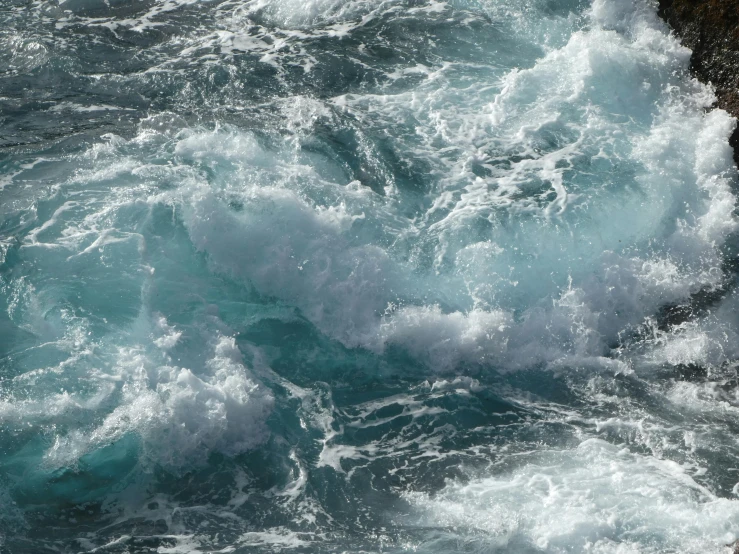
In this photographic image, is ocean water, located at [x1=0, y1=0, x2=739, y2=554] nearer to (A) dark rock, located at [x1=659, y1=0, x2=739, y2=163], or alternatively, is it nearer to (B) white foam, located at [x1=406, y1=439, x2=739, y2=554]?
(B) white foam, located at [x1=406, y1=439, x2=739, y2=554]

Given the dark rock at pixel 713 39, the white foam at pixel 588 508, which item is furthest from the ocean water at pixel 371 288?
the dark rock at pixel 713 39

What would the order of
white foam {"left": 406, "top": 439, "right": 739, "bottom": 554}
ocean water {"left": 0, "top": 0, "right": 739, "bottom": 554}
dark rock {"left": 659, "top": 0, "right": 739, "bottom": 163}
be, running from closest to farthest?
white foam {"left": 406, "top": 439, "right": 739, "bottom": 554} → ocean water {"left": 0, "top": 0, "right": 739, "bottom": 554} → dark rock {"left": 659, "top": 0, "right": 739, "bottom": 163}

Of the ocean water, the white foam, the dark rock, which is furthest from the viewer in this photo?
the dark rock

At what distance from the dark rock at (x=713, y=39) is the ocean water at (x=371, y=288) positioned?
31cm

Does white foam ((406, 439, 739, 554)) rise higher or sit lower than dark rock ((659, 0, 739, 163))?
lower

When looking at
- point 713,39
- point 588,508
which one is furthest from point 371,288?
point 713,39

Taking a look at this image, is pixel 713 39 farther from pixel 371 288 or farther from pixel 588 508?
pixel 588 508

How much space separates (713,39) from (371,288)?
747 cm

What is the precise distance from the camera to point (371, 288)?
1002 centimetres

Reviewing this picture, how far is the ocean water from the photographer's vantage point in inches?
311

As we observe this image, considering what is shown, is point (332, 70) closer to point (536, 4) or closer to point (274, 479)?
point (536, 4)

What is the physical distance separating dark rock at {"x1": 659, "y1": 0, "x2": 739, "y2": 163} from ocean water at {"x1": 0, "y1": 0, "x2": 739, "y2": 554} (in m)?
0.31

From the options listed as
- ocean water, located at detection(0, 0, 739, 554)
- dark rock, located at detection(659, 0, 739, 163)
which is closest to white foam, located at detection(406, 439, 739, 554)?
ocean water, located at detection(0, 0, 739, 554)

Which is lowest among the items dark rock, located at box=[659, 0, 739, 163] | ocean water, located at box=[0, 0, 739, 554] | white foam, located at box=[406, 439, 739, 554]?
white foam, located at box=[406, 439, 739, 554]
